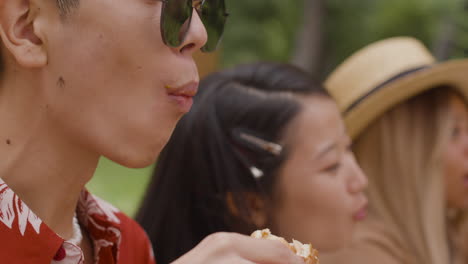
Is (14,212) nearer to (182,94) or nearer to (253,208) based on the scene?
(182,94)

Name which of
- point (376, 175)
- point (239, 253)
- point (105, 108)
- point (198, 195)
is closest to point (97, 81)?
point (105, 108)

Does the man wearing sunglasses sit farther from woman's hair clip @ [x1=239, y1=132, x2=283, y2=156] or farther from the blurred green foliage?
the blurred green foliage

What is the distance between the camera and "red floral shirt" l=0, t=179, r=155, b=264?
3.03 ft

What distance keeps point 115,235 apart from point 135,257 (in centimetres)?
9

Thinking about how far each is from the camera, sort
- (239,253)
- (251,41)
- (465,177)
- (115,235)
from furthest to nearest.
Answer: (251,41) → (465,177) → (115,235) → (239,253)

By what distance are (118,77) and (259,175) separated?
3.65 feet

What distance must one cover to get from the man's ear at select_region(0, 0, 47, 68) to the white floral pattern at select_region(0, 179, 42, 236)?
179 millimetres

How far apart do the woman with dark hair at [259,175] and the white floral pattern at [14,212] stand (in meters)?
1.06

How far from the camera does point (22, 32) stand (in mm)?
953

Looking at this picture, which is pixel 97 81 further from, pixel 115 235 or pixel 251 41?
pixel 251 41

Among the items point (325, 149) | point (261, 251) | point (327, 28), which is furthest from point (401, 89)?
point (327, 28)

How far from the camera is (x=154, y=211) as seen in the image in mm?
2072

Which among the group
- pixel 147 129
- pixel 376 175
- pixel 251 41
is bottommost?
pixel 251 41

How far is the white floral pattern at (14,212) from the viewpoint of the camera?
927mm
